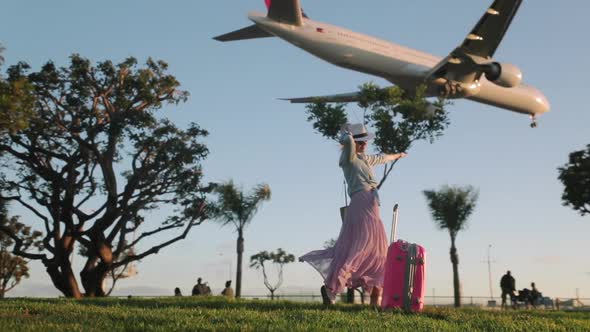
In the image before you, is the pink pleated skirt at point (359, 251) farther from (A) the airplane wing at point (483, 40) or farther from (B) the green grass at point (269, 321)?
(A) the airplane wing at point (483, 40)

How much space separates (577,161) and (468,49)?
903cm

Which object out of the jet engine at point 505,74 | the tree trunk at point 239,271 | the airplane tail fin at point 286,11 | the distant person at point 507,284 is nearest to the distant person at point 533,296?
the distant person at point 507,284

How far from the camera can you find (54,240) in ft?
96.6

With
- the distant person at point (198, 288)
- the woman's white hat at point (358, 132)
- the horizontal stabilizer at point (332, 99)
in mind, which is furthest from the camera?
the horizontal stabilizer at point (332, 99)

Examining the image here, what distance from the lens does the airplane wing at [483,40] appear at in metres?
32.8

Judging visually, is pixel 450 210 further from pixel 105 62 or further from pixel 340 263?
pixel 340 263

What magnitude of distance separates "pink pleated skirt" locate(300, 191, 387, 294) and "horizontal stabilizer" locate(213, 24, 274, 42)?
29371mm

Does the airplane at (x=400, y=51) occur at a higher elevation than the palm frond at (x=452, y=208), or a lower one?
higher

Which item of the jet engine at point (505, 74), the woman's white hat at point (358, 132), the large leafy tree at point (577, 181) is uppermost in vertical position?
the jet engine at point (505, 74)

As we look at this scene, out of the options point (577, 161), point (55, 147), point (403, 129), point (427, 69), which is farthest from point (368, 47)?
point (55, 147)

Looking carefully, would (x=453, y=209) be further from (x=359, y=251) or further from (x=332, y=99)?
(x=359, y=251)

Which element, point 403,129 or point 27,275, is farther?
point 27,275

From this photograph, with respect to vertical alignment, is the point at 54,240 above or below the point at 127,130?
below

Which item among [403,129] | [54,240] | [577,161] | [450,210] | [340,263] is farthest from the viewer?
[450,210]
